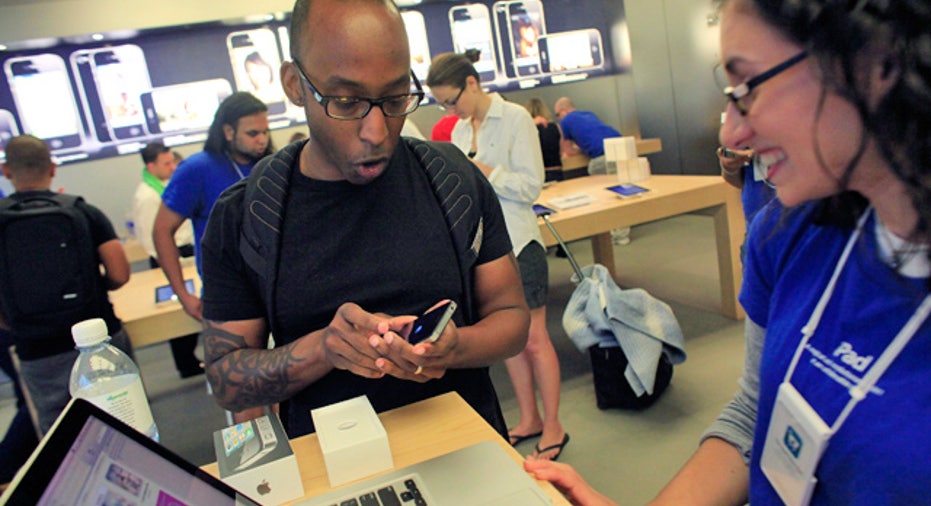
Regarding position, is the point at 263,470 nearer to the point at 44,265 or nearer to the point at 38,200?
the point at 44,265

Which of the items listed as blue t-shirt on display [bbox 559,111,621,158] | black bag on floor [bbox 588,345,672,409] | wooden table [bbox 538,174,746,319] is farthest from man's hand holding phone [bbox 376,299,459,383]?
blue t-shirt on display [bbox 559,111,621,158]

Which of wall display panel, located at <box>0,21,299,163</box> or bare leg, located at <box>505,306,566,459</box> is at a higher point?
wall display panel, located at <box>0,21,299,163</box>

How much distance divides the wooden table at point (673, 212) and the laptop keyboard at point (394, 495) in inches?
92.9

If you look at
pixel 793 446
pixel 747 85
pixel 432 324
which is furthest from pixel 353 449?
pixel 747 85

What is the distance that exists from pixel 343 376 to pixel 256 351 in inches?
6.6

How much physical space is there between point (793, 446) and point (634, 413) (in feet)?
6.65

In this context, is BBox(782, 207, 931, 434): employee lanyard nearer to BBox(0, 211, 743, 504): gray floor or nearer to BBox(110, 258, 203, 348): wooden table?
BBox(0, 211, 743, 504): gray floor

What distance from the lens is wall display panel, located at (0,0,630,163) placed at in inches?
202

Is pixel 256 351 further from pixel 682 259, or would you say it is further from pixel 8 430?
pixel 682 259

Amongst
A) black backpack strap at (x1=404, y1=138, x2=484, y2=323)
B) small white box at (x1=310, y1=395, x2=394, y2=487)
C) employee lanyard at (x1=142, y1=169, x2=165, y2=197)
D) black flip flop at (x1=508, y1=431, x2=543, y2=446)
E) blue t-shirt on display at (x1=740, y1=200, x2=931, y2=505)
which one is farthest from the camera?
employee lanyard at (x1=142, y1=169, x2=165, y2=197)

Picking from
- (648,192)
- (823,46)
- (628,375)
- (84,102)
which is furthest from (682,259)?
(84,102)

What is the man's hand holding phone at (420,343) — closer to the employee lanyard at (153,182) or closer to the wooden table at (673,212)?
the wooden table at (673,212)

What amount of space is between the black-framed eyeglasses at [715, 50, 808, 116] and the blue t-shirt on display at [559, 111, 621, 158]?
4.66m

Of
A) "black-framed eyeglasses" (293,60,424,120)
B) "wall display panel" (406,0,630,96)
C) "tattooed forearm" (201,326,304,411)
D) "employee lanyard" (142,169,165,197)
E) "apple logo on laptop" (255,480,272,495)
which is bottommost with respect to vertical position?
"apple logo on laptop" (255,480,272,495)
